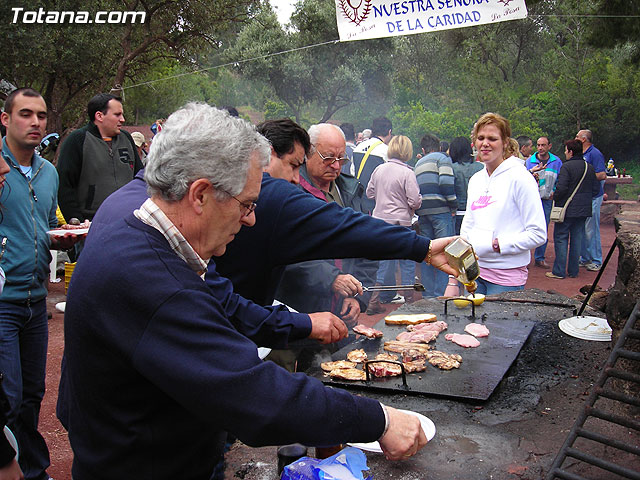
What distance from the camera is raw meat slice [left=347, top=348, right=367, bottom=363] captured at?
3217mm

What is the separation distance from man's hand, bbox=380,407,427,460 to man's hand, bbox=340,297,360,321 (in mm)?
2372

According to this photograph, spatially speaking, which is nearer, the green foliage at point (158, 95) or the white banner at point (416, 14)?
the white banner at point (416, 14)

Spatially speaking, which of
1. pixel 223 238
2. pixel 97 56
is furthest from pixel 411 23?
pixel 97 56

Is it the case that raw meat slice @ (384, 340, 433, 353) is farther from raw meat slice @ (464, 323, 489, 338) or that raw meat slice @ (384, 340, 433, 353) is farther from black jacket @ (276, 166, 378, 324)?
black jacket @ (276, 166, 378, 324)

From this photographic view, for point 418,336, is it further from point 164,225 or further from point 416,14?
point 416,14

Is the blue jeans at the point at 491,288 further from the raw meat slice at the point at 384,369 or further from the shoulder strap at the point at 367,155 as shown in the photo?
the shoulder strap at the point at 367,155

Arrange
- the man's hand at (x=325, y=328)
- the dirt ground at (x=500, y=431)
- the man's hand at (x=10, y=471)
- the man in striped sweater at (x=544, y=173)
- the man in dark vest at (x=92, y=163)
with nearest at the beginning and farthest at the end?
1. the man's hand at (x=10, y=471)
2. the dirt ground at (x=500, y=431)
3. the man's hand at (x=325, y=328)
4. the man in dark vest at (x=92, y=163)
5. the man in striped sweater at (x=544, y=173)

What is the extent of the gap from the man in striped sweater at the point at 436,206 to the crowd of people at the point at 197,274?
2.71m

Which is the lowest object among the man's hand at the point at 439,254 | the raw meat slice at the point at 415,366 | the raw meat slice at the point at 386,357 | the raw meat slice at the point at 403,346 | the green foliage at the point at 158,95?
the raw meat slice at the point at 415,366

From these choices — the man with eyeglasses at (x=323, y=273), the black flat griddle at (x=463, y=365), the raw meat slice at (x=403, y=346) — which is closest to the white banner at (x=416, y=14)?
the man with eyeglasses at (x=323, y=273)

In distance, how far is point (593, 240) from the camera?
992 cm

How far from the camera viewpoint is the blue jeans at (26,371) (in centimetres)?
304

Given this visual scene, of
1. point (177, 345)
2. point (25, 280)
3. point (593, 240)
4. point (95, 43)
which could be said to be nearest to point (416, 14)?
point (25, 280)

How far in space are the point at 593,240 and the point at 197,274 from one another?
32.6 feet
